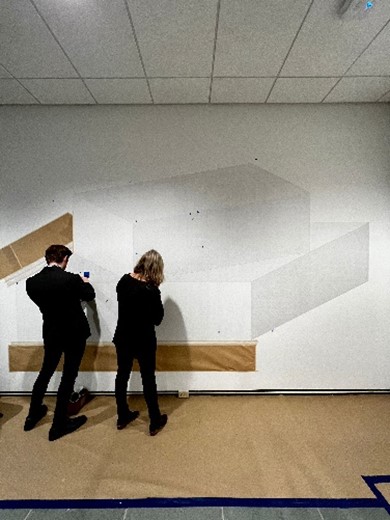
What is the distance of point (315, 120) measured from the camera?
3.12m

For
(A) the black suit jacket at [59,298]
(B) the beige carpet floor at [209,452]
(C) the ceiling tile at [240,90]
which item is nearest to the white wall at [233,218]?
(C) the ceiling tile at [240,90]

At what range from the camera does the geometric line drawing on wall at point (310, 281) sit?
3.12m

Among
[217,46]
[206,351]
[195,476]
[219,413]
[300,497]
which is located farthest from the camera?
[206,351]

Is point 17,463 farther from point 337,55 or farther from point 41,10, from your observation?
point 337,55

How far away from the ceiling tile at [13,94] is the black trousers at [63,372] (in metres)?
2.21

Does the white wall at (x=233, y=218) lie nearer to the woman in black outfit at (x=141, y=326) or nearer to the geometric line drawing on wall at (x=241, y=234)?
the geometric line drawing on wall at (x=241, y=234)

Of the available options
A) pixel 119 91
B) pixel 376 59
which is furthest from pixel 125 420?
pixel 376 59

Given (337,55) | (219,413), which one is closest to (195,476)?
(219,413)

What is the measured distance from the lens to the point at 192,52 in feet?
7.73

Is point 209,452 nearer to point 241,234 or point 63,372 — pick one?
point 63,372

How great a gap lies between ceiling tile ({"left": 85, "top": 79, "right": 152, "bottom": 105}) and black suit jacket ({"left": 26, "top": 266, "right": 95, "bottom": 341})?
163 centimetres

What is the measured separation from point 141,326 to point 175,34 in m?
2.07

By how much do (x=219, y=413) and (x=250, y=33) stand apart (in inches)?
117

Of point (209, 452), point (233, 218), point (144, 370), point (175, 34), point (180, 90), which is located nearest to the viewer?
point (175, 34)
